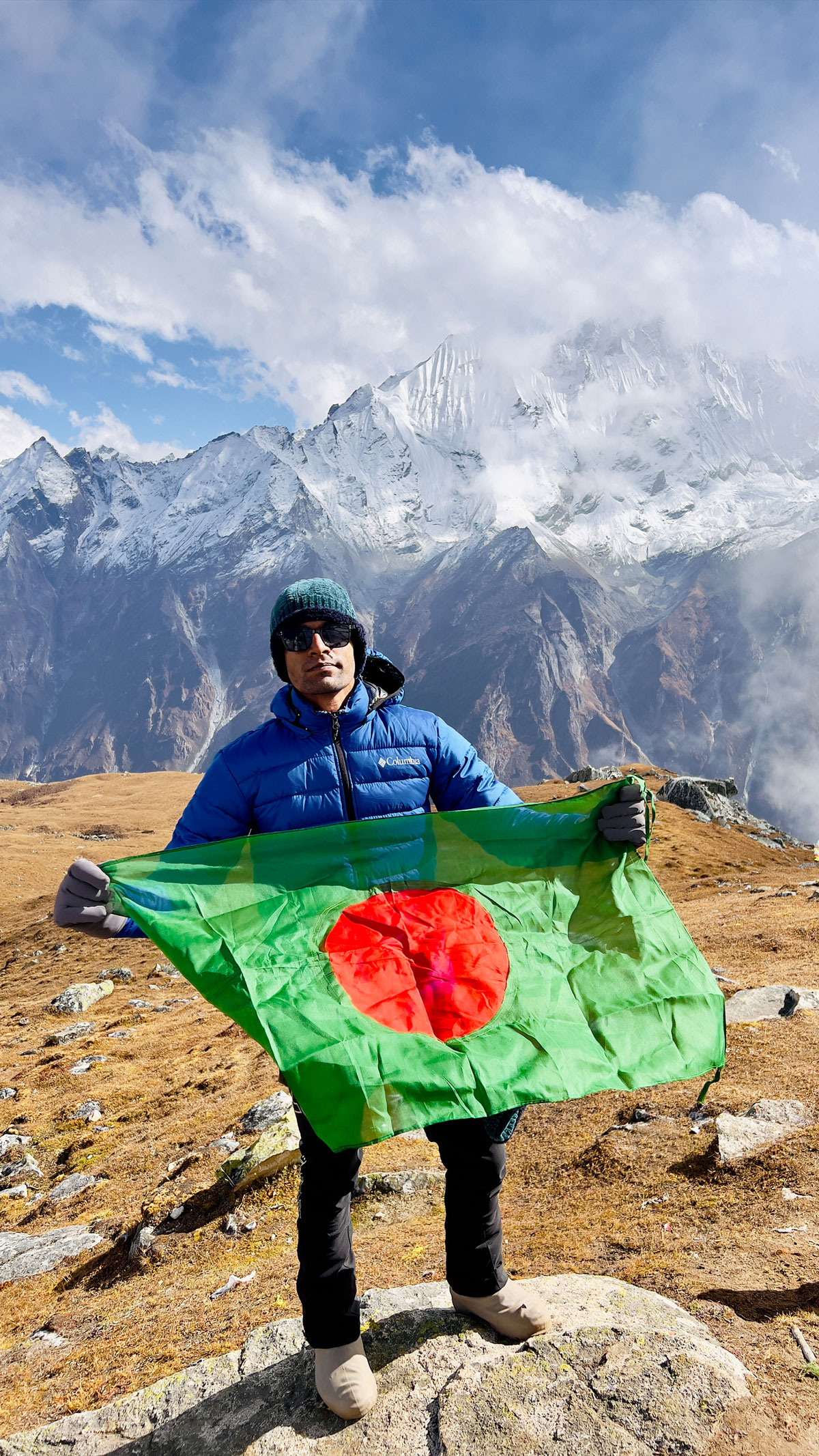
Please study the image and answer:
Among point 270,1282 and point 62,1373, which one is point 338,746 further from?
point 62,1373

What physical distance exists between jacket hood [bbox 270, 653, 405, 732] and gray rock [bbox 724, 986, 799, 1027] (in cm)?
729

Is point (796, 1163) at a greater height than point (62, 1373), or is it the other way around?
point (796, 1163)

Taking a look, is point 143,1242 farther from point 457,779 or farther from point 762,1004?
point 762,1004

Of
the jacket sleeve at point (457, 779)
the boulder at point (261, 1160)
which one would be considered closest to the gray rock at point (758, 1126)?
the jacket sleeve at point (457, 779)

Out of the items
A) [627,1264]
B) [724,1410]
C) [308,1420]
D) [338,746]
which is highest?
Answer: [338,746]

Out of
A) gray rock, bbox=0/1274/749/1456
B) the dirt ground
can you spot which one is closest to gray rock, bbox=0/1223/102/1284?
the dirt ground

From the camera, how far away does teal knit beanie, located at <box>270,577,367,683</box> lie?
4559mm

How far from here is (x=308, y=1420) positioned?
3.66m

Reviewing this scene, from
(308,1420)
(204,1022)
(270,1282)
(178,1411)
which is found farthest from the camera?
(204,1022)

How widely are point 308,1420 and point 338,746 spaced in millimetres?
3420

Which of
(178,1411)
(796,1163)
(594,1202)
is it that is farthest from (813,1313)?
(178,1411)

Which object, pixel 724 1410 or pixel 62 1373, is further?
pixel 62 1373

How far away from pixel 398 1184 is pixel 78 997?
15.4m

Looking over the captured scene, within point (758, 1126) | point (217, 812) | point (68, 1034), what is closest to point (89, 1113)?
point (68, 1034)
